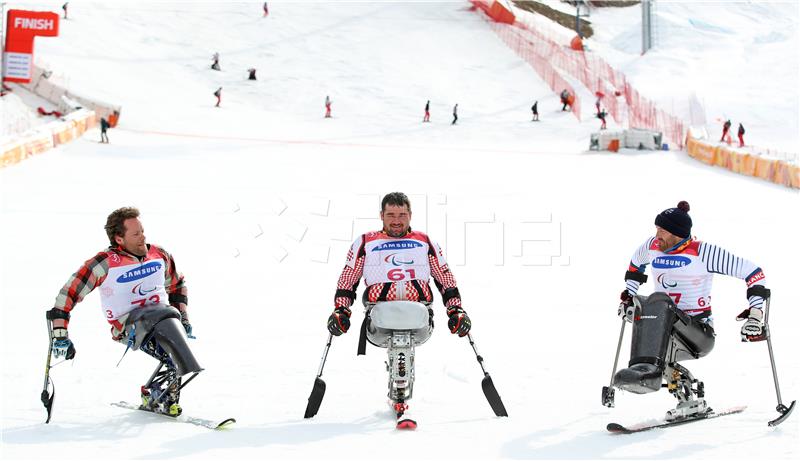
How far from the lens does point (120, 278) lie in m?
6.26

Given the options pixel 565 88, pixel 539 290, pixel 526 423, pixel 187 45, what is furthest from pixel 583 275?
pixel 187 45

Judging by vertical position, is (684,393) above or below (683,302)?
below

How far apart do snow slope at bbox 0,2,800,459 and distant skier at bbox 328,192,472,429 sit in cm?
41

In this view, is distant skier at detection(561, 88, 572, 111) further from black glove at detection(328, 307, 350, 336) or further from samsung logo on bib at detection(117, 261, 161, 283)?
samsung logo on bib at detection(117, 261, 161, 283)

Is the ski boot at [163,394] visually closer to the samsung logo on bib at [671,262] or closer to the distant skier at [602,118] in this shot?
the samsung logo on bib at [671,262]

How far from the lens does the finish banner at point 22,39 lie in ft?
115

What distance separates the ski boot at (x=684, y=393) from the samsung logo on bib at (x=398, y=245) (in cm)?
175

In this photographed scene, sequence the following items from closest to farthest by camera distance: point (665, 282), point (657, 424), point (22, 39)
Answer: point (657, 424)
point (665, 282)
point (22, 39)

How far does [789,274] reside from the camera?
1241 centimetres

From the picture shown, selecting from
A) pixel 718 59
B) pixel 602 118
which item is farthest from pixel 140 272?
pixel 718 59

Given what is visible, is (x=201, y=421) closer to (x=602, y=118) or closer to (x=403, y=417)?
(x=403, y=417)

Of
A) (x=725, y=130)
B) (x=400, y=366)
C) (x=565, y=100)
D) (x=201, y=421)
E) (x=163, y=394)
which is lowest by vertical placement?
(x=201, y=421)

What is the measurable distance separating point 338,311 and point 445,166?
18473 millimetres

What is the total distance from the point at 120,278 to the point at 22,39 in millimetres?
31920
